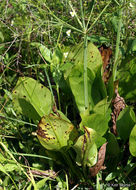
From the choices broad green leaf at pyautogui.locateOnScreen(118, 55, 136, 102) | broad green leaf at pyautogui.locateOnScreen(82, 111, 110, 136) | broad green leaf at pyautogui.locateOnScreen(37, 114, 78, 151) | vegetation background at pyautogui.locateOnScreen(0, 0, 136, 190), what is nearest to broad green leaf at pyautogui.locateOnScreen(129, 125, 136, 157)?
vegetation background at pyautogui.locateOnScreen(0, 0, 136, 190)

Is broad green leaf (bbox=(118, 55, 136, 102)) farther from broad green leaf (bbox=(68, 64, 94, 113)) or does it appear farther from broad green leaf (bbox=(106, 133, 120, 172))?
broad green leaf (bbox=(106, 133, 120, 172))

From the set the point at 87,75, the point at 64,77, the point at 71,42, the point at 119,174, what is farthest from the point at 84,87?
the point at 71,42

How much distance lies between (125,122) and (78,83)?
290mm

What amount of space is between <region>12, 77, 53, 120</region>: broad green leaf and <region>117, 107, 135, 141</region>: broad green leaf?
353 millimetres

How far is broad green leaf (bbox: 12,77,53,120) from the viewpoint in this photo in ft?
3.91

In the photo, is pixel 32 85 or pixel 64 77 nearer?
pixel 32 85

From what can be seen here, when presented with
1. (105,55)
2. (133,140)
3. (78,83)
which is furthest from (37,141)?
(105,55)

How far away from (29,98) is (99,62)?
0.42 meters

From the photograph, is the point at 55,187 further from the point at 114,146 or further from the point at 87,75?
the point at 87,75

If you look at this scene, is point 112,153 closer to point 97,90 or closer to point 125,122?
point 125,122

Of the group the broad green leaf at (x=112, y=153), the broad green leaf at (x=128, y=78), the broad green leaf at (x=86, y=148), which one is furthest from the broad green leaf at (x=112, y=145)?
the broad green leaf at (x=128, y=78)

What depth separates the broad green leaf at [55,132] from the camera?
101cm

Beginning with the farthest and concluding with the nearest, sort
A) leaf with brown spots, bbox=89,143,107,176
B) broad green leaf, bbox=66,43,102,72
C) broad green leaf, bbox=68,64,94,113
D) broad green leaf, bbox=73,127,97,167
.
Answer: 1. broad green leaf, bbox=66,43,102,72
2. broad green leaf, bbox=68,64,94,113
3. leaf with brown spots, bbox=89,143,107,176
4. broad green leaf, bbox=73,127,97,167

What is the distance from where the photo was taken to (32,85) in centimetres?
121
